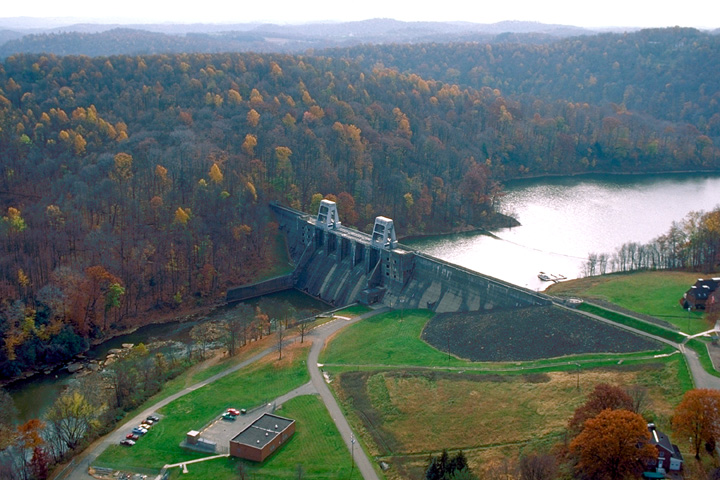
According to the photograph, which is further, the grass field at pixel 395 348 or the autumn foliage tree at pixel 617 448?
the grass field at pixel 395 348

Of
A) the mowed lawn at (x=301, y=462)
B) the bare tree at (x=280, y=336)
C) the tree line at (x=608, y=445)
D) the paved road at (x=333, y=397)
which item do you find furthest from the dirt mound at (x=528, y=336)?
the mowed lawn at (x=301, y=462)

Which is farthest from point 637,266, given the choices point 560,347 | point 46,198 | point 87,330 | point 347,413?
point 46,198

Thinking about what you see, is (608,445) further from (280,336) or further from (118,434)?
(280,336)

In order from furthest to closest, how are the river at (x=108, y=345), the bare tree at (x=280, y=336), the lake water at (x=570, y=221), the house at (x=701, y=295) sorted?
the lake water at (x=570, y=221) → the bare tree at (x=280, y=336) → the house at (x=701, y=295) → the river at (x=108, y=345)

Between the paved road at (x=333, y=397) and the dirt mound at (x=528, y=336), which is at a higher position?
the dirt mound at (x=528, y=336)

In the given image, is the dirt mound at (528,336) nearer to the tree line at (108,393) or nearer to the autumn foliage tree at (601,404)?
the autumn foliage tree at (601,404)

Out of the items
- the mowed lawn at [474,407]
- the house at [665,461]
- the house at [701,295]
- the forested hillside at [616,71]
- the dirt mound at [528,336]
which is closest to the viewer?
the house at [665,461]

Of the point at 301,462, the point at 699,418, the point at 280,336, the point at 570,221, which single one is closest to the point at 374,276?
the point at 280,336
